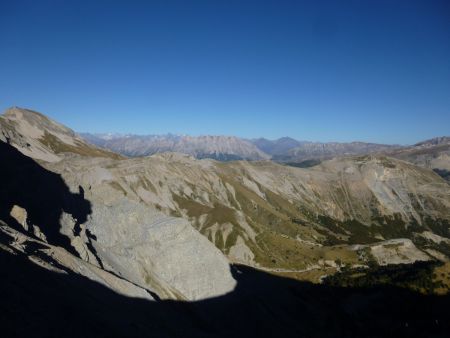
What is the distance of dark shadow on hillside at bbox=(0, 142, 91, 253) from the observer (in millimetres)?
99775

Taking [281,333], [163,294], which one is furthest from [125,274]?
[281,333]

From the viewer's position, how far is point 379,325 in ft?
495

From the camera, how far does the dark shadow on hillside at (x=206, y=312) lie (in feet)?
145

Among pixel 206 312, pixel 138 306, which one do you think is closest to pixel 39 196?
pixel 138 306

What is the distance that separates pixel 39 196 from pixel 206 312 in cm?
6592

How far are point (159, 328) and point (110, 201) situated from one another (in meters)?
99.1

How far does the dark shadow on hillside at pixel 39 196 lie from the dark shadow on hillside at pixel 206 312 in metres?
32.6

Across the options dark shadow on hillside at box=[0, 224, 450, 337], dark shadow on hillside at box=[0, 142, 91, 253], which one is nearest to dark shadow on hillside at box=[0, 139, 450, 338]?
dark shadow on hillside at box=[0, 224, 450, 337]

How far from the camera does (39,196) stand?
120m

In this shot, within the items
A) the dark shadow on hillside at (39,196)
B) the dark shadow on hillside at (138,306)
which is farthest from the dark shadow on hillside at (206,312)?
the dark shadow on hillside at (39,196)

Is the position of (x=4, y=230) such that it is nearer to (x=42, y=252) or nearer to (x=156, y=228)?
(x=42, y=252)

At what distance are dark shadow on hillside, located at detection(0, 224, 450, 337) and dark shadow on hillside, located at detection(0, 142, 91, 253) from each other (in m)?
32.6

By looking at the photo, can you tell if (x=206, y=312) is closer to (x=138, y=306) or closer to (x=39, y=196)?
(x=138, y=306)

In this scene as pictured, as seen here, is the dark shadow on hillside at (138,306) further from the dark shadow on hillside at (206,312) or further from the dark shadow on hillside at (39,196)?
the dark shadow on hillside at (39,196)
